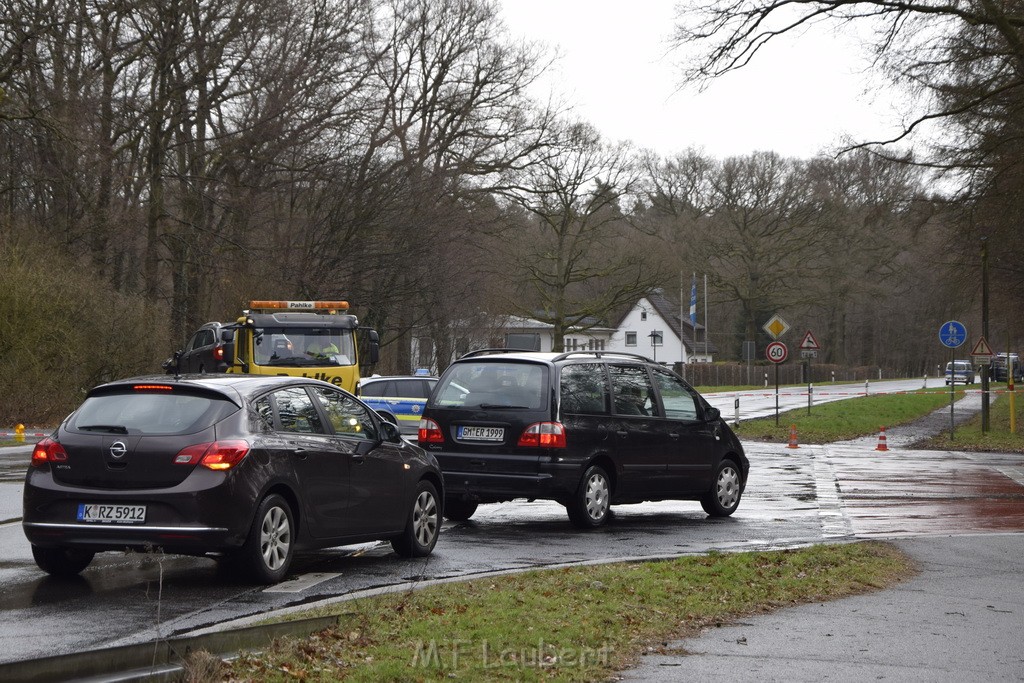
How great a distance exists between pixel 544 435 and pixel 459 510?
182cm

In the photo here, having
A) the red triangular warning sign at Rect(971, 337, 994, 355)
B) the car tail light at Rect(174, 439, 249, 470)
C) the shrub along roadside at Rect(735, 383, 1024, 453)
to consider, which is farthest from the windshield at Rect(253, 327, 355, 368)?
the car tail light at Rect(174, 439, 249, 470)

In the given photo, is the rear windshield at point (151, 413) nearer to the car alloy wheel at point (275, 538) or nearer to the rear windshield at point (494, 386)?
the car alloy wheel at point (275, 538)

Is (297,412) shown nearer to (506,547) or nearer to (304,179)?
(506,547)

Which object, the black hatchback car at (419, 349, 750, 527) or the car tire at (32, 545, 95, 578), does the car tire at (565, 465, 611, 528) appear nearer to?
the black hatchback car at (419, 349, 750, 527)

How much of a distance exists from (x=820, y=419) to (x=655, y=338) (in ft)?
124

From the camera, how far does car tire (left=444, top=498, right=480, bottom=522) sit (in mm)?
14672

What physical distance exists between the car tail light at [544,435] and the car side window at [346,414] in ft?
8.38

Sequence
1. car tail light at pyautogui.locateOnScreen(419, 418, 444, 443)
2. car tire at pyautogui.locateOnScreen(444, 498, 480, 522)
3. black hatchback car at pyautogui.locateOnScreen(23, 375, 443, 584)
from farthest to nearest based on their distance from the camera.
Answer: car tire at pyautogui.locateOnScreen(444, 498, 480, 522), car tail light at pyautogui.locateOnScreen(419, 418, 444, 443), black hatchback car at pyautogui.locateOnScreen(23, 375, 443, 584)

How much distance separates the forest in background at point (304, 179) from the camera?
27094 mm

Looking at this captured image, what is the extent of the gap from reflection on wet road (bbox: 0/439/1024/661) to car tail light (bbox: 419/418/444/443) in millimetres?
936

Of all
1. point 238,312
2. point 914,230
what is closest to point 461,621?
point 914,230

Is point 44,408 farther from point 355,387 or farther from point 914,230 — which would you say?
point 914,230

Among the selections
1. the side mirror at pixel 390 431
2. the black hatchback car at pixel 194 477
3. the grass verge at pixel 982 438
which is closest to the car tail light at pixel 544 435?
the side mirror at pixel 390 431

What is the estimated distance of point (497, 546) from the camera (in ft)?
40.5
